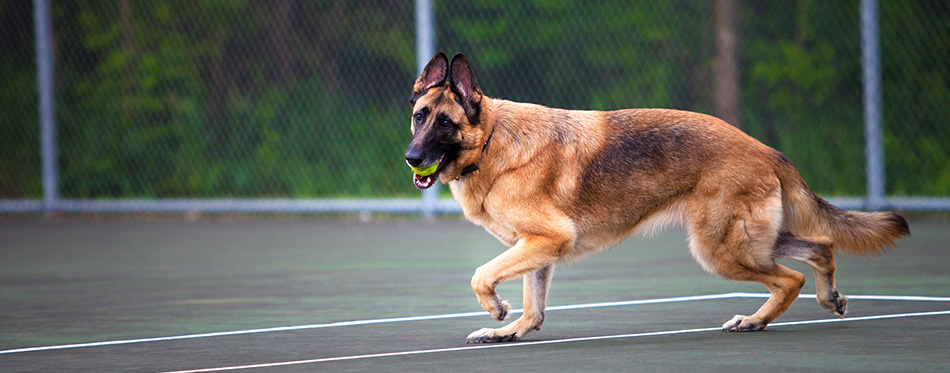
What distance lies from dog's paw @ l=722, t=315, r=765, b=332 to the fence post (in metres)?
7.30

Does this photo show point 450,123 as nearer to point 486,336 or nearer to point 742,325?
point 486,336

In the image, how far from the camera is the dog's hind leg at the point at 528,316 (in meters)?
5.83

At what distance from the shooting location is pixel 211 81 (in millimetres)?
17219

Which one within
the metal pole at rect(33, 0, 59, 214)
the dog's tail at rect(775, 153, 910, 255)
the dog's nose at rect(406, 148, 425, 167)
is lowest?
the dog's tail at rect(775, 153, 910, 255)

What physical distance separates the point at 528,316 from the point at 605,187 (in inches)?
28.1

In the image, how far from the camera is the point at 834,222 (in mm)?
6410

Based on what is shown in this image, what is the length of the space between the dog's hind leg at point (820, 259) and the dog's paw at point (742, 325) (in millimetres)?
403

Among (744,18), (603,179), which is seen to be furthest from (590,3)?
(603,179)

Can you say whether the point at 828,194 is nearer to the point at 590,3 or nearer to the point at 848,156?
the point at 848,156

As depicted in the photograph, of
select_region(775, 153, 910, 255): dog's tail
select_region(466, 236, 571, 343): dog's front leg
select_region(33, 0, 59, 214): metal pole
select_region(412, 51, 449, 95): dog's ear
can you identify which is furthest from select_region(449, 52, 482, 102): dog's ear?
select_region(33, 0, 59, 214): metal pole

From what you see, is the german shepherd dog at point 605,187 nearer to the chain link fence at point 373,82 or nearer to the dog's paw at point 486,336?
the dog's paw at point 486,336

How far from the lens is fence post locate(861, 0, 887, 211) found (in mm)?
12797

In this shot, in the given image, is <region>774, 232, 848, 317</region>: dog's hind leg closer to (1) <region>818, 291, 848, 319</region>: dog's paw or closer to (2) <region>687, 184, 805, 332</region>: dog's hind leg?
(1) <region>818, 291, 848, 319</region>: dog's paw

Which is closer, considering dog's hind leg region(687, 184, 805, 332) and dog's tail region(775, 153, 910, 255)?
dog's hind leg region(687, 184, 805, 332)
